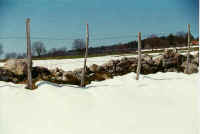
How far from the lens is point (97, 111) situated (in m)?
2.72

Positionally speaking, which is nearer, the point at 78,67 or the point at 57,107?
the point at 57,107

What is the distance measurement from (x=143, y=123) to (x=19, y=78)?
3.85 metres

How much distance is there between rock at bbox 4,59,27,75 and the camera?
4738 millimetres

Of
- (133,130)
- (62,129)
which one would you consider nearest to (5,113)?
(62,129)


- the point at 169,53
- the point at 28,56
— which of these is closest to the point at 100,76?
the point at 28,56

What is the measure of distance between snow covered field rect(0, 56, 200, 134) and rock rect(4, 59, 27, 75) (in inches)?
65.9

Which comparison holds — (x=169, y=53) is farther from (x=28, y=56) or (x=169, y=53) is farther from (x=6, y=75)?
(x=6, y=75)

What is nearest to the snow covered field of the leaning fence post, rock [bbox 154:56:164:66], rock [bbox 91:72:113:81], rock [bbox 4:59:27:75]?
the leaning fence post

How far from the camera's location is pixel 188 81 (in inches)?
157

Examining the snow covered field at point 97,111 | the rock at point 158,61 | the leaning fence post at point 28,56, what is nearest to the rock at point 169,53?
the rock at point 158,61

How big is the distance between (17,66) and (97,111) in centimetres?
333

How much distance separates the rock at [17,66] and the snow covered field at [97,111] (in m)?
1.68

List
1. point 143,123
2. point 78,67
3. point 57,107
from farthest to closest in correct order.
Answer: point 78,67 → point 57,107 → point 143,123

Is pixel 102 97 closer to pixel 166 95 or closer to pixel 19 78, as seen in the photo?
pixel 166 95
